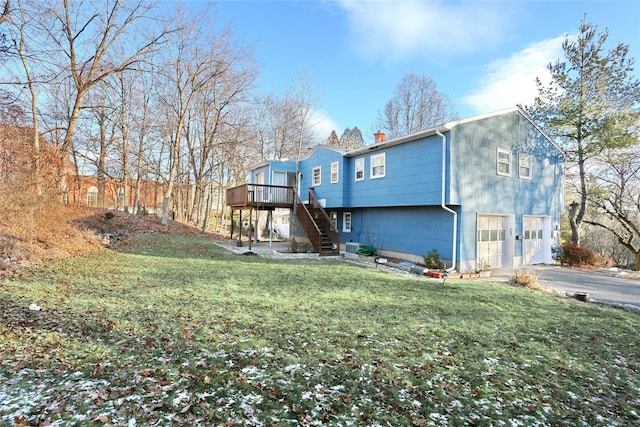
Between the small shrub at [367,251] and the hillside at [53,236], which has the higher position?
the hillside at [53,236]

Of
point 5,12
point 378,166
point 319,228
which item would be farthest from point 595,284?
point 5,12

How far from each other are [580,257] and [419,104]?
63.9 feet

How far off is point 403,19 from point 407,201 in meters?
7.20

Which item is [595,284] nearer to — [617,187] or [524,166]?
[524,166]

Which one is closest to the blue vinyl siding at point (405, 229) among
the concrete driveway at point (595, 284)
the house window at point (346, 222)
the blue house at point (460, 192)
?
the blue house at point (460, 192)

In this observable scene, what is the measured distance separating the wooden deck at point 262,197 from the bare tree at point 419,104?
16213 mm

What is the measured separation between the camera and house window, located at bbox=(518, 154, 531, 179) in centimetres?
1327

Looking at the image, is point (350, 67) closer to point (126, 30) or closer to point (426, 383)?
point (126, 30)

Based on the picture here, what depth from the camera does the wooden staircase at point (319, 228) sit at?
14.8 metres

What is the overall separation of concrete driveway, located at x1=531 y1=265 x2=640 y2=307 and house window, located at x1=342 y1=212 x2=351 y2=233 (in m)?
8.34

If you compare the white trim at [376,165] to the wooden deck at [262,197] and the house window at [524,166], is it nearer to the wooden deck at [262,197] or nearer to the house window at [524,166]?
the wooden deck at [262,197]

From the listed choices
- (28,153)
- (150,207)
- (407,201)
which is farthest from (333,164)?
(150,207)

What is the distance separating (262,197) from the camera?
16109 millimetres

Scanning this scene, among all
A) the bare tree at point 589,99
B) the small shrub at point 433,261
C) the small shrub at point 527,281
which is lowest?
the small shrub at point 527,281
